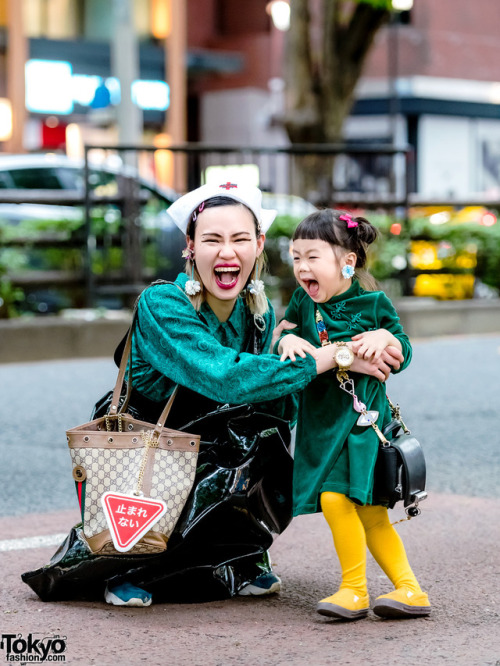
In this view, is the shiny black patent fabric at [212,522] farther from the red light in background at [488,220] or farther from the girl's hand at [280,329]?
the red light in background at [488,220]

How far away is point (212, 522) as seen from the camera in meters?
3.67

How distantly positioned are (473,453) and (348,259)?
3.17 m

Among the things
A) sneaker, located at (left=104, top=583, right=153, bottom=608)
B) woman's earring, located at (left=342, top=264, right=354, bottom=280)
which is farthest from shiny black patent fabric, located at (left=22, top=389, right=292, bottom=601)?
woman's earring, located at (left=342, top=264, right=354, bottom=280)

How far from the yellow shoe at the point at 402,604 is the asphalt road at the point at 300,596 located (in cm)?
3

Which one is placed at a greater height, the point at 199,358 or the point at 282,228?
the point at 282,228

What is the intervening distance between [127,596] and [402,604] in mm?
852

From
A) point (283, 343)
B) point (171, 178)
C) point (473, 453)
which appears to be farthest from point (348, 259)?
point (171, 178)

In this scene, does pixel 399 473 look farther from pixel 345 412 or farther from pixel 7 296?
pixel 7 296

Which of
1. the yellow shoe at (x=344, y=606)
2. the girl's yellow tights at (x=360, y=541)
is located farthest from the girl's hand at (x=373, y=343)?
the yellow shoe at (x=344, y=606)

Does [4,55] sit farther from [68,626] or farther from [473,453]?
[68,626]

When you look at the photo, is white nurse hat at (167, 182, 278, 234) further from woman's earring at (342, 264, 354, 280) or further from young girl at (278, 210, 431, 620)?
woman's earring at (342, 264, 354, 280)

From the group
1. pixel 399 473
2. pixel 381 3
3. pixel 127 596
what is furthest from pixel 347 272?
pixel 381 3

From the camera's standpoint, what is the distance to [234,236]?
12.1 ft

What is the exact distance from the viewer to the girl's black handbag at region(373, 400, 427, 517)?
3453 millimetres
